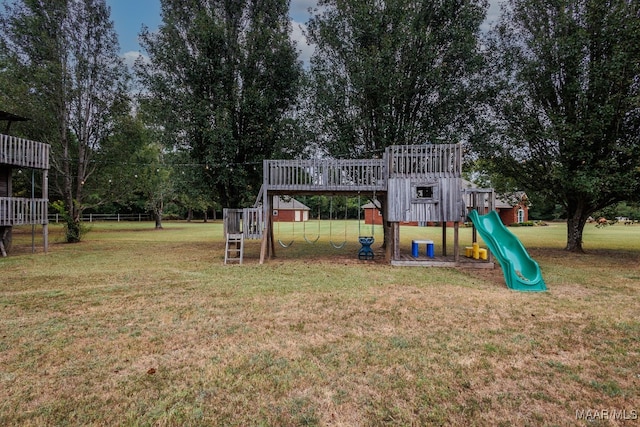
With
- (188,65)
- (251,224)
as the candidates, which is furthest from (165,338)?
(188,65)

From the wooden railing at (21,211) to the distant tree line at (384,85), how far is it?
542 centimetres

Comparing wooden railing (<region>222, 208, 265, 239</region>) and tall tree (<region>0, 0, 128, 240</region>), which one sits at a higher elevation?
tall tree (<region>0, 0, 128, 240</region>)

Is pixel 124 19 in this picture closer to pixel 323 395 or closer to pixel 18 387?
pixel 18 387

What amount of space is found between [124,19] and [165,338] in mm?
20029

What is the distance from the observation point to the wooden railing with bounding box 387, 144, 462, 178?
1020 centimetres

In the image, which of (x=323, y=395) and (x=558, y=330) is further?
(x=558, y=330)

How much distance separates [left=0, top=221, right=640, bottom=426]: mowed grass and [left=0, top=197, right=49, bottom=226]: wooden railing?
21.1ft

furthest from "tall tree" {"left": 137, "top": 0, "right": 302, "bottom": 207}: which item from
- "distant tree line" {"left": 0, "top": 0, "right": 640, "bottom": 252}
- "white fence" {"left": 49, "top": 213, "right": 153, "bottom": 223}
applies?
"white fence" {"left": 49, "top": 213, "right": 153, "bottom": 223}

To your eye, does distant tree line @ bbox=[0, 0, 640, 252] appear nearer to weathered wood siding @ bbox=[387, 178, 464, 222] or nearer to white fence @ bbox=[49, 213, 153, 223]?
weathered wood siding @ bbox=[387, 178, 464, 222]

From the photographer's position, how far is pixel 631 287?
24.1 feet

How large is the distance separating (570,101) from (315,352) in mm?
14264

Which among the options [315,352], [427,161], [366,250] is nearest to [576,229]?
[427,161]

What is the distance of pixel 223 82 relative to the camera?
13.8 meters

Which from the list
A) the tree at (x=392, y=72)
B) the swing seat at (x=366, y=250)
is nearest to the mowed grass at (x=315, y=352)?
the swing seat at (x=366, y=250)
